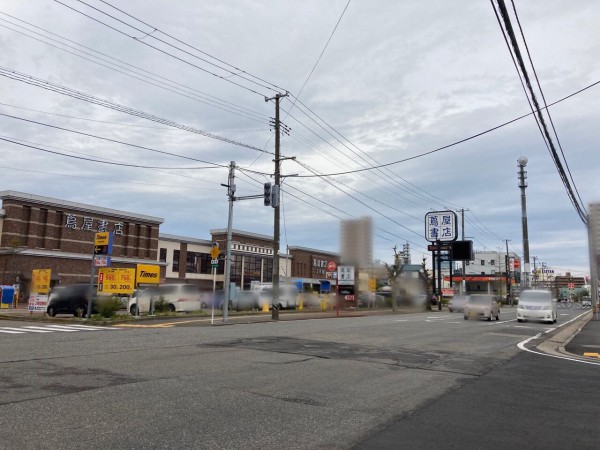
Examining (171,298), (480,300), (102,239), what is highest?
(102,239)

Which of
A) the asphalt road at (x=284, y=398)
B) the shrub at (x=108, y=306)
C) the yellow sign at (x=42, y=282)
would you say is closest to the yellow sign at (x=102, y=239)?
the shrub at (x=108, y=306)

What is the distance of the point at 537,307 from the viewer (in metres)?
26.2

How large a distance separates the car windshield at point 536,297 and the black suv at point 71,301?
23004 millimetres

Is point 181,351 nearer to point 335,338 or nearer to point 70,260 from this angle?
point 335,338

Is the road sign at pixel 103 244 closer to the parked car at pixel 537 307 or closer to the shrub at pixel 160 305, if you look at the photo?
the shrub at pixel 160 305

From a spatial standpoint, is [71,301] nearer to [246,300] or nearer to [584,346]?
[246,300]

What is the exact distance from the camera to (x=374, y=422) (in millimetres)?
5668

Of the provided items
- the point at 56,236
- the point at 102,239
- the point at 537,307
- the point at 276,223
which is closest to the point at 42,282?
the point at 102,239

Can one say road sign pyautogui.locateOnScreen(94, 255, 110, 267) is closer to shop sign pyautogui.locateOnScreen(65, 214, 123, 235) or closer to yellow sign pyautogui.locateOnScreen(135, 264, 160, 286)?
yellow sign pyautogui.locateOnScreen(135, 264, 160, 286)

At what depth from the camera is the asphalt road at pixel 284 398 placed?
5000 mm

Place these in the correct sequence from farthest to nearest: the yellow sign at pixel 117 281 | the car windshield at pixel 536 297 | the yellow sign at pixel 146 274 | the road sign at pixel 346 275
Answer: the road sign at pixel 346 275
the car windshield at pixel 536 297
the yellow sign at pixel 146 274
the yellow sign at pixel 117 281

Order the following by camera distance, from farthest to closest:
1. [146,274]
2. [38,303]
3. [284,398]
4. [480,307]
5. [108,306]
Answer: [480,307] < [146,274] < [38,303] < [108,306] < [284,398]

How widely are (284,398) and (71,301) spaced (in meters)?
21.0

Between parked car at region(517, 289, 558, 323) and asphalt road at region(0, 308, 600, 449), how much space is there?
1543cm
